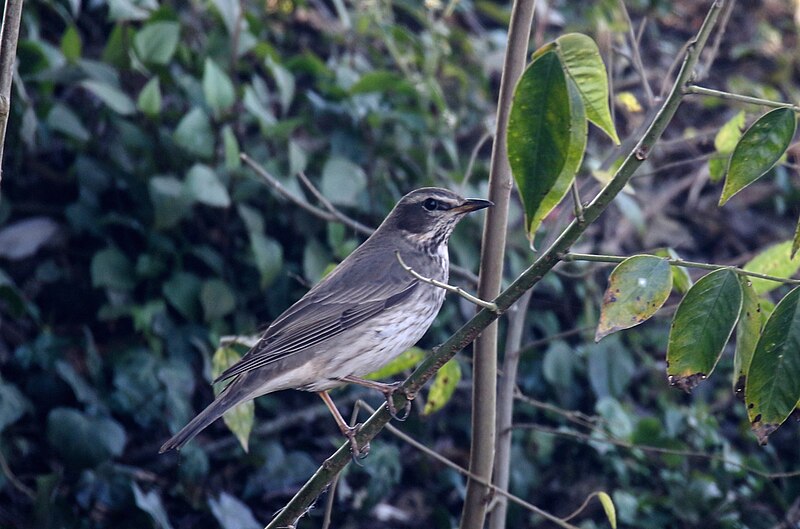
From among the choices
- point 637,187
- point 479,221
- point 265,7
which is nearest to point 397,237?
point 479,221

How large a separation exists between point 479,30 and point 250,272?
3.81 metres

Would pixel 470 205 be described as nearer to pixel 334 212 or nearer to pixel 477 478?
pixel 334 212

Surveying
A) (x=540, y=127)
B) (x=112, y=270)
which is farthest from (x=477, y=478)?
(x=112, y=270)

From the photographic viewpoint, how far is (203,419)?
3.67 m

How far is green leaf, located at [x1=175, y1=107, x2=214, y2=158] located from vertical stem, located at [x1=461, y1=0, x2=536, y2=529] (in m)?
2.69

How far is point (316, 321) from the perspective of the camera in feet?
14.9

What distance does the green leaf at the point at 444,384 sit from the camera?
390cm

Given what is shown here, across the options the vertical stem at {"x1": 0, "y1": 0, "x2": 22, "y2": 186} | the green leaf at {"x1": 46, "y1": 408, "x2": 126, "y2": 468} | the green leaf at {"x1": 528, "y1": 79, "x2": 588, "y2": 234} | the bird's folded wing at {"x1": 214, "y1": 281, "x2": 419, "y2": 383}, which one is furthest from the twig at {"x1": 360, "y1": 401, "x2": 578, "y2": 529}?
the green leaf at {"x1": 46, "y1": 408, "x2": 126, "y2": 468}

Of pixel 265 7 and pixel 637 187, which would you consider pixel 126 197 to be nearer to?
pixel 265 7

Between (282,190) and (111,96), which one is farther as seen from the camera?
(111,96)

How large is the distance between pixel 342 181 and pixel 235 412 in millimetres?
2489

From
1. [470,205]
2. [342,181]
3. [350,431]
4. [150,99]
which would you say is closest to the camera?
[350,431]

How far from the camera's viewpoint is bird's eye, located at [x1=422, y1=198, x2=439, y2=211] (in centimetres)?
496

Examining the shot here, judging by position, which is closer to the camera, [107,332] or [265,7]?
[107,332]
